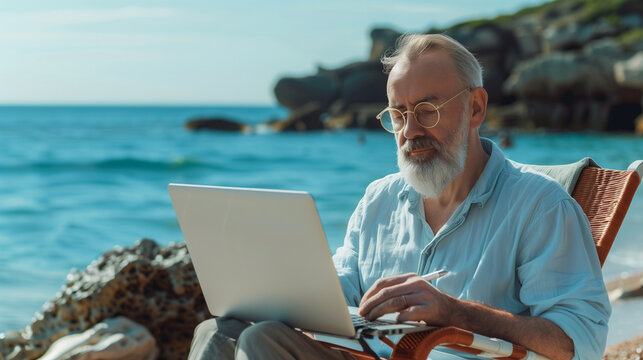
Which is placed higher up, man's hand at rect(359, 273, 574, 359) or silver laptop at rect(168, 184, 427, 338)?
silver laptop at rect(168, 184, 427, 338)

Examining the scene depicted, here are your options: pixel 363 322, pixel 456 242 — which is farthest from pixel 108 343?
pixel 363 322

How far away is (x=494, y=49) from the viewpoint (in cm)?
3644

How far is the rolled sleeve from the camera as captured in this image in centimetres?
186

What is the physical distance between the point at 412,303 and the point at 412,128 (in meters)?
0.62

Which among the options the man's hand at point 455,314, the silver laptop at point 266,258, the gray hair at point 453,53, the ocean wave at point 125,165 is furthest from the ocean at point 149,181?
the man's hand at point 455,314

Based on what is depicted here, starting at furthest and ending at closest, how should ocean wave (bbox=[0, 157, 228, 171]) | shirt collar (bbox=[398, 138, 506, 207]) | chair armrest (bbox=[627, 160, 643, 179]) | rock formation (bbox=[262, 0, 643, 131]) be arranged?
1. rock formation (bbox=[262, 0, 643, 131])
2. ocean wave (bbox=[0, 157, 228, 171])
3. chair armrest (bbox=[627, 160, 643, 179])
4. shirt collar (bbox=[398, 138, 506, 207])

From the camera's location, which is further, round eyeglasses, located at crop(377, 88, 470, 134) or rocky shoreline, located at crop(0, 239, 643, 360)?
rocky shoreline, located at crop(0, 239, 643, 360)

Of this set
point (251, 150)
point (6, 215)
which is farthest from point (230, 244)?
point (251, 150)

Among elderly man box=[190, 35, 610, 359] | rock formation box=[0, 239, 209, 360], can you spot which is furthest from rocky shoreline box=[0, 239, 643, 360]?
elderly man box=[190, 35, 610, 359]

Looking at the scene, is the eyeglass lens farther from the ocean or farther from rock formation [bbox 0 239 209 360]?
the ocean

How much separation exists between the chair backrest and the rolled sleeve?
499mm

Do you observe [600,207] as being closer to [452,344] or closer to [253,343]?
[452,344]

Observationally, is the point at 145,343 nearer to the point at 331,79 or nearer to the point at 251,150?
the point at 251,150

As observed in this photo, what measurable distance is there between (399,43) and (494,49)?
1397 inches
